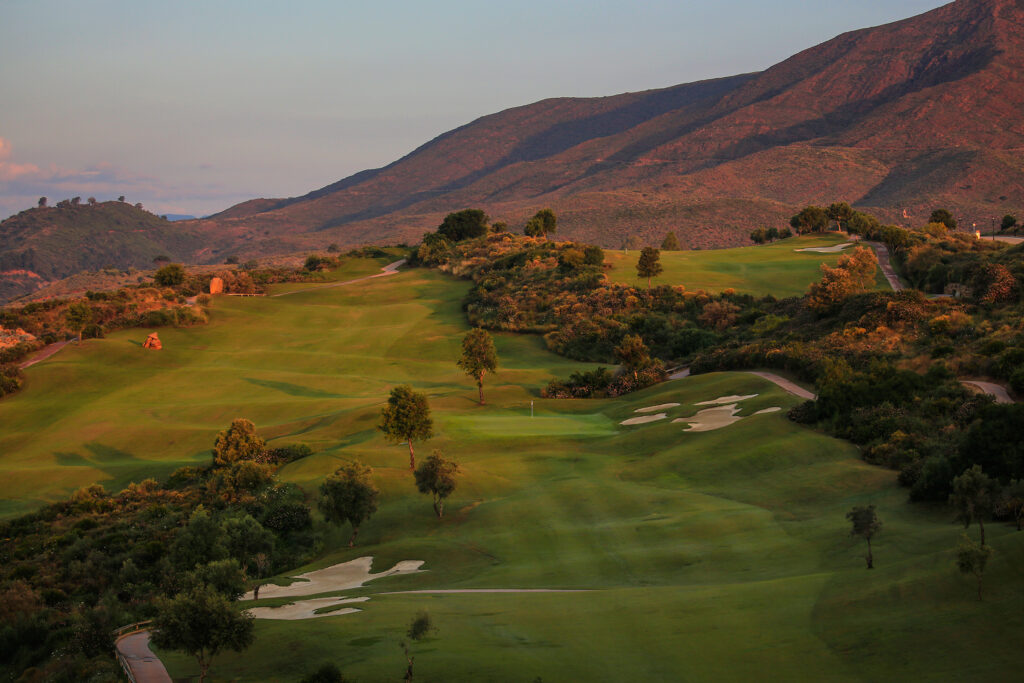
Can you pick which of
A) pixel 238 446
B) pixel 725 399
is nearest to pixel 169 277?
pixel 238 446

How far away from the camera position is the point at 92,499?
3434 centimetres

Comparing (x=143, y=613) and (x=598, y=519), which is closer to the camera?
(x=143, y=613)

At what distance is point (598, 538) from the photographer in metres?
23.6

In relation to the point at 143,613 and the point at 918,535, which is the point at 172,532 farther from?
the point at 918,535

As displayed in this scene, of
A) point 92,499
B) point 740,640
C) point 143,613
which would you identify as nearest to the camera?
point 740,640

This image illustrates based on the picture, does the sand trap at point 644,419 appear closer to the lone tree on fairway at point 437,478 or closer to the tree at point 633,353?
the tree at point 633,353

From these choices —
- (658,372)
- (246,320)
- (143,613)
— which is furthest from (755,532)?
(246,320)

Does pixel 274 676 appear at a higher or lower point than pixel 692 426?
higher

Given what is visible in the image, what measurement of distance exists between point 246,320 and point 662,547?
69775mm

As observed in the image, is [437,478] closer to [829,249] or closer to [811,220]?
[829,249]

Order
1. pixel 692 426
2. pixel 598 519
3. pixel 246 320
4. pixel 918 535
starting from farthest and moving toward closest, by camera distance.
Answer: pixel 246 320, pixel 692 426, pixel 598 519, pixel 918 535

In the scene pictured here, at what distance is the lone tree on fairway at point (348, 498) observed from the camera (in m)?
26.0

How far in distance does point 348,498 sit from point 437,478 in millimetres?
2991

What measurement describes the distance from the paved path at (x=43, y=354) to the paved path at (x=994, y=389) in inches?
2491
